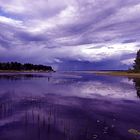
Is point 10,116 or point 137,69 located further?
point 137,69

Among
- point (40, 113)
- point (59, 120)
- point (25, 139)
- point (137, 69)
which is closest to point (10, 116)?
point (40, 113)

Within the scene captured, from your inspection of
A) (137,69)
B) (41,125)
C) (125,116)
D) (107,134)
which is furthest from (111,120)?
(137,69)

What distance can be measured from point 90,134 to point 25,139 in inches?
199

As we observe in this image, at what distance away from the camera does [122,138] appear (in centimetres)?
1781

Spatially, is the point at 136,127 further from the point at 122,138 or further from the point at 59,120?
the point at 59,120

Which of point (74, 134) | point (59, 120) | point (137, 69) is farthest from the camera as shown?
point (137, 69)

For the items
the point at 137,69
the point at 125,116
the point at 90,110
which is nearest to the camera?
the point at 125,116

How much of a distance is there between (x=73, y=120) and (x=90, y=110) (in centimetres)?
615

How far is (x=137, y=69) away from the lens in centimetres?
14362

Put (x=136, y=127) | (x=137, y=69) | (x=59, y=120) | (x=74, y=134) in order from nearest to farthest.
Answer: (x=74, y=134)
(x=136, y=127)
(x=59, y=120)
(x=137, y=69)

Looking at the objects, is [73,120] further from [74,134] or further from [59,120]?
[74,134]

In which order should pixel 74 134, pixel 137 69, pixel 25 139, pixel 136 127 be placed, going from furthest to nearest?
pixel 137 69 < pixel 136 127 < pixel 74 134 < pixel 25 139

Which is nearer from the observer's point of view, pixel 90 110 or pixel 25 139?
pixel 25 139

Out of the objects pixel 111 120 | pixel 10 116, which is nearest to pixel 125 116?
pixel 111 120
